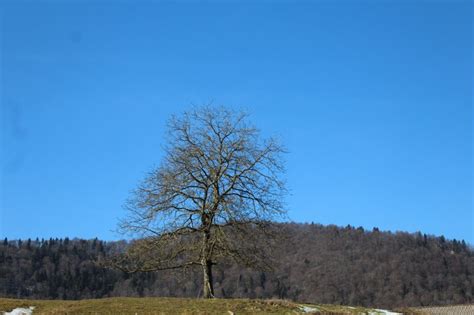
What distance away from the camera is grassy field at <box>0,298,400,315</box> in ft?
105

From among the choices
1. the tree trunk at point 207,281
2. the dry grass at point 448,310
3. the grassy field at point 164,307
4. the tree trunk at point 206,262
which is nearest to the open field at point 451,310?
the dry grass at point 448,310

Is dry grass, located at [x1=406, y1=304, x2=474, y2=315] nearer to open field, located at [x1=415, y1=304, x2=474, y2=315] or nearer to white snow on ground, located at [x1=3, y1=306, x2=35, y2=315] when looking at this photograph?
open field, located at [x1=415, y1=304, x2=474, y2=315]

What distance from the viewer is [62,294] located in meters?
185

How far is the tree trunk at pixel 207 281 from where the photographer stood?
39000mm

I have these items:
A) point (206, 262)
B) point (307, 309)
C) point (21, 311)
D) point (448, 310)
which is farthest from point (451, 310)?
point (21, 311)

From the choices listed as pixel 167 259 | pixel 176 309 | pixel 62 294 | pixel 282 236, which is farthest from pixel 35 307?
pixel 62 294

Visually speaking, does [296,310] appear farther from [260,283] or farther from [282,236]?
[260,283]

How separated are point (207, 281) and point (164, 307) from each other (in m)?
7.07

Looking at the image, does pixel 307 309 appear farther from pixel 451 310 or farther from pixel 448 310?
pixel 451 310

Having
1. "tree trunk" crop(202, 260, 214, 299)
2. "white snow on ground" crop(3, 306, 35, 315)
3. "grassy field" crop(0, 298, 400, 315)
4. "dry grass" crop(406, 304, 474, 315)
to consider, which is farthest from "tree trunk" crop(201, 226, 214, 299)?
"dry grass" crop(406, 304, 474, 315)

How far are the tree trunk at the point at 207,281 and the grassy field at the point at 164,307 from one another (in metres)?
3.84

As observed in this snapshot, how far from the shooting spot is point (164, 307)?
32750 millimetres

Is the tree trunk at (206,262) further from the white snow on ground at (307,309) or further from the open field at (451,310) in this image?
the open field at (451,310)

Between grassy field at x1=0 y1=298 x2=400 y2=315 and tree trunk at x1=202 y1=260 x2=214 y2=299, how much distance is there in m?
3.84
